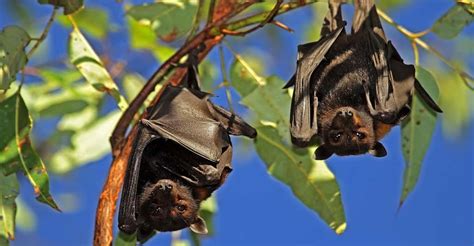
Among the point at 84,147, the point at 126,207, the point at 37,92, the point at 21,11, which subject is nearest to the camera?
the point at 126,207

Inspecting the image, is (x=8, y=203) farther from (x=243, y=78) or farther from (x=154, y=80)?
(x=243, y=78)

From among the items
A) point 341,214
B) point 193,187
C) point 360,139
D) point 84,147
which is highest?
point 360,139

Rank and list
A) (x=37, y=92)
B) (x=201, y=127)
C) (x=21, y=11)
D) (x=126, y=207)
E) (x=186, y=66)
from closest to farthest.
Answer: (x=126, y=207) < (x=201, y=127) < (x=186, y=66) < (x=37, y=92) < (x=21, y=11)

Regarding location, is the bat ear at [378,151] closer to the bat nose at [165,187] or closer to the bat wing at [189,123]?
the bat wing at [189,123]

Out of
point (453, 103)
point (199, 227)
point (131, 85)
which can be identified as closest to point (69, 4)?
point (199, 227)

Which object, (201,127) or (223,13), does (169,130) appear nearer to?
(201,127)

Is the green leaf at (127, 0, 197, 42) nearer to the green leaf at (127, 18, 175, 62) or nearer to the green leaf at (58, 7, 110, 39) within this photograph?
the green leaf at (127, 18, 175, 62)

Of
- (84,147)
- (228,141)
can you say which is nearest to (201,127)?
(228,141)
